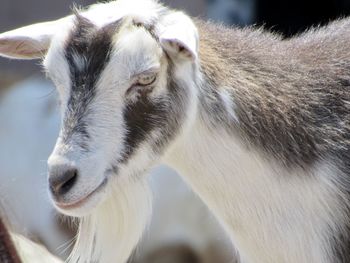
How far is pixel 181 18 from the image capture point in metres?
3.68

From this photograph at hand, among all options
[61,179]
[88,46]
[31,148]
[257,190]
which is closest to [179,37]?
[88,46]

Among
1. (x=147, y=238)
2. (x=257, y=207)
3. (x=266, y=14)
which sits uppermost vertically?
(x=266, y=14)

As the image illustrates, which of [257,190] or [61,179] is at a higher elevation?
[257,190]

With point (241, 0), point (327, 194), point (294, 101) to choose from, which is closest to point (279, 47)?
point (294, 101)

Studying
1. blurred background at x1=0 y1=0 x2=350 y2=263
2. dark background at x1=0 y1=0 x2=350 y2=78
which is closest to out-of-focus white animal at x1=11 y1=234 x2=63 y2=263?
blurred background at x1=0 y1=0 x2=350 y2=263

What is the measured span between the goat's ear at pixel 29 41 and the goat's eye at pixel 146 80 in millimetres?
352

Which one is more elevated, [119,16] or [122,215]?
[119,16]

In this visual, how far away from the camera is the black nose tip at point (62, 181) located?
3410mm

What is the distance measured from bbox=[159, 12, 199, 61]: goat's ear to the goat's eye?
9cm

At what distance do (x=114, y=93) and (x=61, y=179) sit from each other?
0.30 m

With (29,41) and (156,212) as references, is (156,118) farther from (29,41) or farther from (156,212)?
(156,212)

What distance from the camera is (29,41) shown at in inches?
149

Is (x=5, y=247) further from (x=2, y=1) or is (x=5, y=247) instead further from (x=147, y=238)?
(x=2, y=1)

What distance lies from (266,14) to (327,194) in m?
4.36
